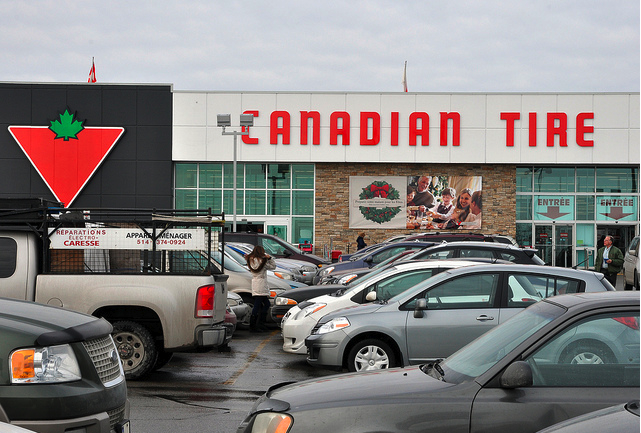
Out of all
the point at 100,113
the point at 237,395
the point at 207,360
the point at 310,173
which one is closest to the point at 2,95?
the point at 100,113

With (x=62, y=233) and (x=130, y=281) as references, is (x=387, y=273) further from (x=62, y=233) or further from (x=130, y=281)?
(x=62, y=233)

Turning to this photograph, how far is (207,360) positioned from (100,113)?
24171 mm

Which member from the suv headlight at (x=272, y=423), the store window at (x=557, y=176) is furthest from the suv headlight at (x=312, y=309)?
the store window at (x=557, y=176)

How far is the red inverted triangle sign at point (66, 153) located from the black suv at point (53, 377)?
94.8 feet

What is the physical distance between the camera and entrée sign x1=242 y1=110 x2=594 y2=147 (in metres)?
32.8

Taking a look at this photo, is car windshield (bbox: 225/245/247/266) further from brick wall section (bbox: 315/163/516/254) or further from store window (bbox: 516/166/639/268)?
store window (bbox: 516/166/639/268)

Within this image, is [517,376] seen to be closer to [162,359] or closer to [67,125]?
[162,359]

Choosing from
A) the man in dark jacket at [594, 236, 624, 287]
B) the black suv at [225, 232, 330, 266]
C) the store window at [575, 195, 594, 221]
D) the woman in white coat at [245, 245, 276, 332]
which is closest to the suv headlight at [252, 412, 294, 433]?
the woman in white coat at [245, 245, 276, 332]

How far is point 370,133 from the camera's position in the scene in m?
32.9

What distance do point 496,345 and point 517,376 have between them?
0.64 meters

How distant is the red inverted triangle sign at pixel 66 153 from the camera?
32406 millimetres

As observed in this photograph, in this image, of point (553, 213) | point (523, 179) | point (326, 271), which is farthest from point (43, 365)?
point (553, 213)

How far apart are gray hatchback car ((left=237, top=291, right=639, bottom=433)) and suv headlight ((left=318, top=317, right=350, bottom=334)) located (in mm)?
4209

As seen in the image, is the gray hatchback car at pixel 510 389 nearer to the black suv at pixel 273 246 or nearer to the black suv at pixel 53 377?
the black suv at pixel 53 377
